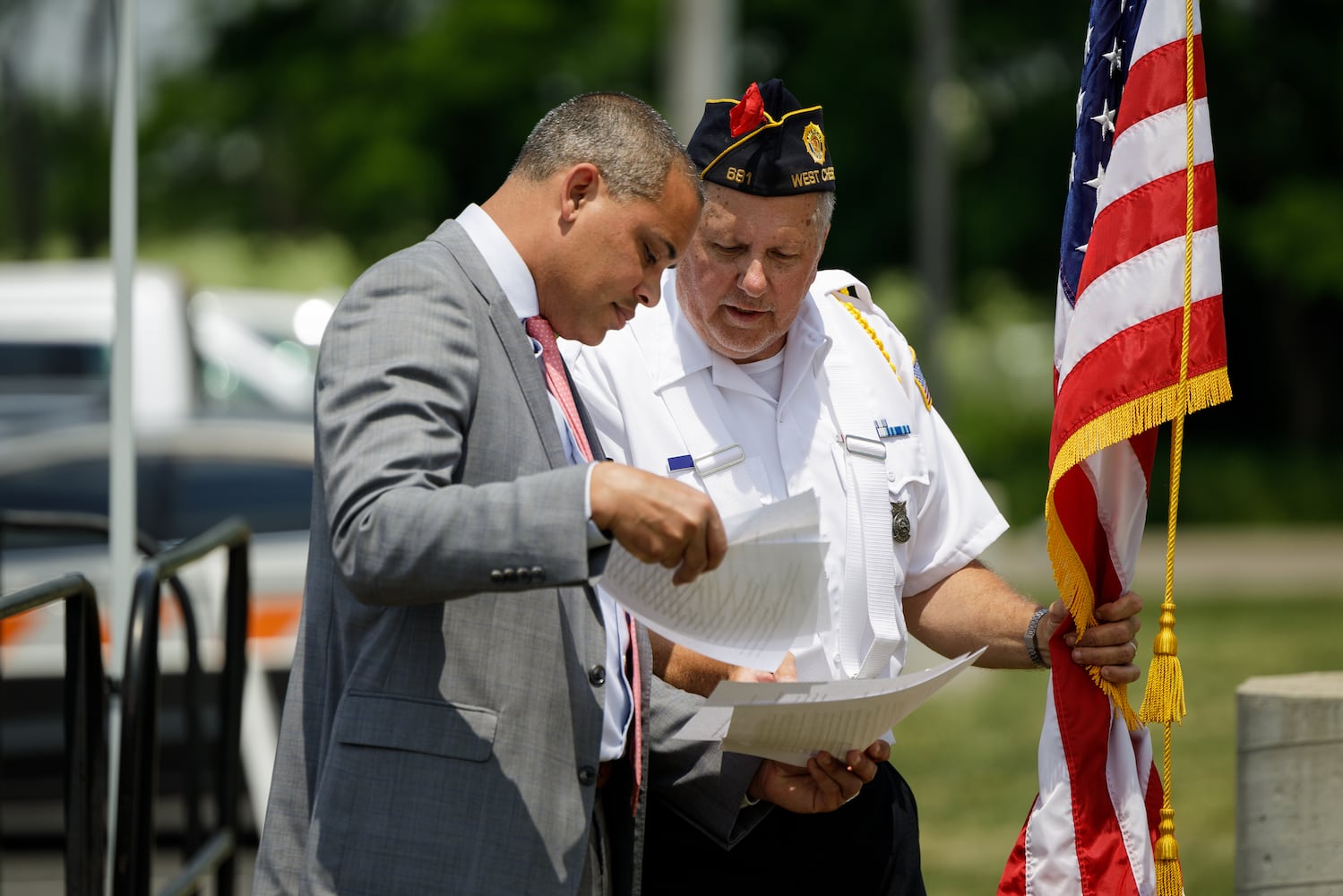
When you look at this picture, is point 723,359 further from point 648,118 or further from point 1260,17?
point 1260,17

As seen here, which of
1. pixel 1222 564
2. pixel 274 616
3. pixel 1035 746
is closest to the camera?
pixel 274 616

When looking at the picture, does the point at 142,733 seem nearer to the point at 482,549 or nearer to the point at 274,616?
the point at 482,549

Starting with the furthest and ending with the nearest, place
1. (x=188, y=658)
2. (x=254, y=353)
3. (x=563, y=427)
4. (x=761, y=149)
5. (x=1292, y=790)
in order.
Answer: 1. (x=254, y=353)
2. (x=188, y=658)
3. (x=1292, y=790)
4. (x=761, y=149)
5. (x=563, y=427)

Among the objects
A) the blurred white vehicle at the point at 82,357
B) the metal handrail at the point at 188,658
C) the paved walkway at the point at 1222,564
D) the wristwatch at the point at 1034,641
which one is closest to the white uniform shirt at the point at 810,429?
the wristwatch at the point at 1034,641

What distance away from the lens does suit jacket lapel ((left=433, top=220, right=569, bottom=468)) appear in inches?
101

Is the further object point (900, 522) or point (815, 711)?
point (900, 522)

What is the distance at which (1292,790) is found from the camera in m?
3.69

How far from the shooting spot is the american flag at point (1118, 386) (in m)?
3.09

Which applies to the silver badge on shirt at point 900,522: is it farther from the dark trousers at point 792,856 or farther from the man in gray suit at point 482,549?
the man in gray suit at point 482,549

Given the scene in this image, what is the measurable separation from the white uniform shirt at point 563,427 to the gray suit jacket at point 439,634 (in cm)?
4

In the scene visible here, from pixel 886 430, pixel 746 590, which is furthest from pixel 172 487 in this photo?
pixel 746 590

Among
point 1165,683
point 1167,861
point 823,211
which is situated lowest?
point 1167,861

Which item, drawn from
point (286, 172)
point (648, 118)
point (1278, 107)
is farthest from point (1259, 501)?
point (648, 118)

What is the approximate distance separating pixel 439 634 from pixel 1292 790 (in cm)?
212
